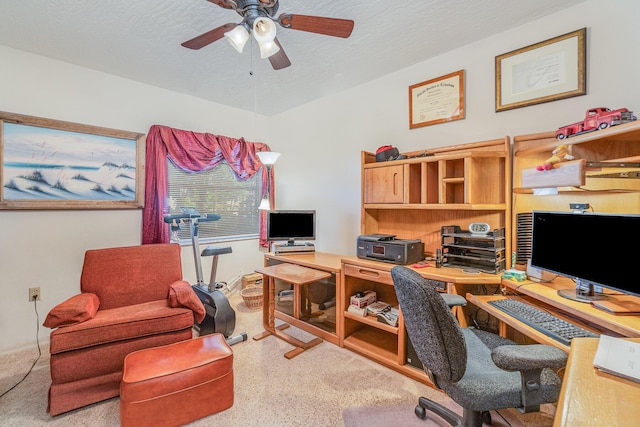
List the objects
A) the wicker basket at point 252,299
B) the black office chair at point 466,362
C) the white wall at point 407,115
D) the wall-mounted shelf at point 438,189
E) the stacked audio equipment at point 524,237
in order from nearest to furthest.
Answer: the black office chair at point 466,362, the white wall at point 407,115, the stacked audio equipment at point 524,237, the wall-mounted shelf at point 438,189, the wicker basket at point 252,299

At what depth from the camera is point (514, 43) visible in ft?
6.93

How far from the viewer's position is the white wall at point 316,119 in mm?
1812

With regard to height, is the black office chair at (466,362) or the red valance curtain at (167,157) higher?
the red valance curtain at (167,157)

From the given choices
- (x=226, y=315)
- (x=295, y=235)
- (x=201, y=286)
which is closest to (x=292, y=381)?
(x=226, y=315)

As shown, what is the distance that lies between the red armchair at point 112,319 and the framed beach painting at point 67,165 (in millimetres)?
713

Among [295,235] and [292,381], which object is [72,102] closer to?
[295,235]

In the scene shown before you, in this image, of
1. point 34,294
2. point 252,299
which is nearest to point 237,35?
point 252,299

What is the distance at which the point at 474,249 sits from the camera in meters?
2.03

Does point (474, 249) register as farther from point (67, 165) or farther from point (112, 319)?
point (67, 165)

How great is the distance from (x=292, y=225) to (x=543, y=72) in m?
2.54

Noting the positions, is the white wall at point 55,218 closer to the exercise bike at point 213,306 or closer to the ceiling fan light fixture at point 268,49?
the exercise bike at point 213,306

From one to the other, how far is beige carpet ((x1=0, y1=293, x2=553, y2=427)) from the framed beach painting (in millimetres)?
1135

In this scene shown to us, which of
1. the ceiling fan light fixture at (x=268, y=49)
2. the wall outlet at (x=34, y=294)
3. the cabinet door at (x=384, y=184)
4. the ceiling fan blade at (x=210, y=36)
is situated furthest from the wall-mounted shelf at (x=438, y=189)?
the wall outlet at (x=34, y=294)

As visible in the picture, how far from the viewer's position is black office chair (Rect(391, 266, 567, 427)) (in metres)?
1.08
